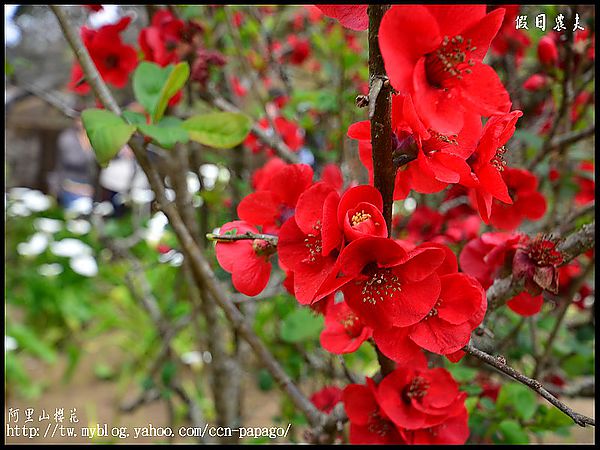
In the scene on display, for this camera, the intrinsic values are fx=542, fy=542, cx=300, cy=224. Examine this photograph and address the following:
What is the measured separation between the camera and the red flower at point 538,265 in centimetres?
46

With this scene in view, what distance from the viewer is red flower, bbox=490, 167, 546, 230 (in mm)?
643

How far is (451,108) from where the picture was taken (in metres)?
0.37

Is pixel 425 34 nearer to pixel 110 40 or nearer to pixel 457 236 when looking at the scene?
pixel 457 236

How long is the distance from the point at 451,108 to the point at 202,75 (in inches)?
21.7

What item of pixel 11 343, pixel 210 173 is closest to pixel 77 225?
pixel 11 343

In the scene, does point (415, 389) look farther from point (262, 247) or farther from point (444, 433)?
point (262, 247)

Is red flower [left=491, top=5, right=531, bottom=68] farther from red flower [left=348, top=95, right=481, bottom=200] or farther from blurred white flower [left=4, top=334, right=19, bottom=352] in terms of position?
blurred white flower [left=4, top=334, right=19, bottom=352]

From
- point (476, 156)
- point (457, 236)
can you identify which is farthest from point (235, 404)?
point (476, 156)

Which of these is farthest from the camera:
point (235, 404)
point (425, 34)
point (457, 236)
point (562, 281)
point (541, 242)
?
point (235, 404)


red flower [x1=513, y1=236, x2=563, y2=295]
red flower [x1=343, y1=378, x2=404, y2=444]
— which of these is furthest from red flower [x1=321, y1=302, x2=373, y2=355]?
red flower [x1=513, y1=236, x2=563, y2=295]

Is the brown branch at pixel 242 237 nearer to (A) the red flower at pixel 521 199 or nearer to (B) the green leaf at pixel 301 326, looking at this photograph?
(A) the red flower at pixel 521 199

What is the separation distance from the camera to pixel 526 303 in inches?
20.2

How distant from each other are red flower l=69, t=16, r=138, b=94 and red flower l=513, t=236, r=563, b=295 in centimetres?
63

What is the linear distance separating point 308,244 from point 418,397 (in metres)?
0.20
